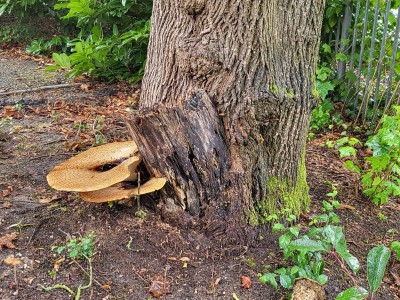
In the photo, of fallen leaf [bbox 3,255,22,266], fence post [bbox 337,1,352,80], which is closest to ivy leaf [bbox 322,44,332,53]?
fence post [bbox 337,1,352,80]

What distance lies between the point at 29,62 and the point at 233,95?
5.80 m

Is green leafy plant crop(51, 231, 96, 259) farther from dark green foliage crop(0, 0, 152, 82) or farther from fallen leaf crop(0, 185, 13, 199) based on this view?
dark green foliage crop(0, 0, 152, 82)

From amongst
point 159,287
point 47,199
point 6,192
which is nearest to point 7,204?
point 6,192

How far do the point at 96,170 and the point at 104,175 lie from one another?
1.04ft

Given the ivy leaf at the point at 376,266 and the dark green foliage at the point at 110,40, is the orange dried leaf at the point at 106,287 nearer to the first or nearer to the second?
the ivy leaf at the point at 376,266

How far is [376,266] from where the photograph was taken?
2109mm

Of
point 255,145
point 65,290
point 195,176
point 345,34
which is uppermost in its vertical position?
point 345,34

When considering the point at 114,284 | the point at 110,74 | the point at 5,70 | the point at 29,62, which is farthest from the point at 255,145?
the point at 29,62

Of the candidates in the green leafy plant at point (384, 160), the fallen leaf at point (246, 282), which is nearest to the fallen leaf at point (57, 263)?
the fallen leaf at point (246, 282)

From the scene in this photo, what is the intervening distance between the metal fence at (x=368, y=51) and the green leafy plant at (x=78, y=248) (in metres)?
3.49

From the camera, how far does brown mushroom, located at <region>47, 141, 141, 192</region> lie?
2303 millimetres

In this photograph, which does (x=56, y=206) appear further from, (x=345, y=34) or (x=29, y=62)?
(x=29, y=62)

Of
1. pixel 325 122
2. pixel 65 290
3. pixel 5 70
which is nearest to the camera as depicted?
pixel 65 290

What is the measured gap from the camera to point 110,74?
591 cm
